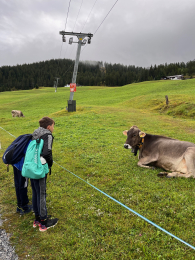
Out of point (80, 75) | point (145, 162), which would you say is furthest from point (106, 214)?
point (80, 75)

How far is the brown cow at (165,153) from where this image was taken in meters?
6.64

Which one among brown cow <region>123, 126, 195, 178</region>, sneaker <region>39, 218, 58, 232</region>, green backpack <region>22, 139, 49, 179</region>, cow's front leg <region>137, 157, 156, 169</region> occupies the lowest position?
sneaker <region>39, 218, 58, 232</region>

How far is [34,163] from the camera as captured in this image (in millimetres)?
4180

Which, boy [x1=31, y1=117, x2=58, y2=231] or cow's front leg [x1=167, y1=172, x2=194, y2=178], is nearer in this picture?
boy [x1=31, y1=117, x2=58, y2=231]

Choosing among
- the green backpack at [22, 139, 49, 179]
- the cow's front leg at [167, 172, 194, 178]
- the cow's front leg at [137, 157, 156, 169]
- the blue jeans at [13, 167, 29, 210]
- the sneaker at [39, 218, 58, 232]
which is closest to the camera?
the green backpack at [22, 139, 49, 179]

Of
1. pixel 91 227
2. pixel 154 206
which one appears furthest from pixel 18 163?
pixel 154 206

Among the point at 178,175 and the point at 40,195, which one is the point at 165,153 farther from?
the point at 40,195

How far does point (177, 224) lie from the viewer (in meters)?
4.41

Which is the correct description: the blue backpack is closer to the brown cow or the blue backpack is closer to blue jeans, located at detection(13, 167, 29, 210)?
blue jeans, located at detection(13, 167, 29, 210)

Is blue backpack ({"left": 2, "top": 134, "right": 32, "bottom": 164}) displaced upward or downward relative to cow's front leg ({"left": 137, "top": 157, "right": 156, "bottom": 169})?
upward

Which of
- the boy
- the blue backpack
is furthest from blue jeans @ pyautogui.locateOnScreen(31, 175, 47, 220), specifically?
the blue backpack

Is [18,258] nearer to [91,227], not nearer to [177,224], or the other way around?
[91,227]

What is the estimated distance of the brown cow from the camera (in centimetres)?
664

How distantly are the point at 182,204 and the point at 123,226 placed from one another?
201 cm
